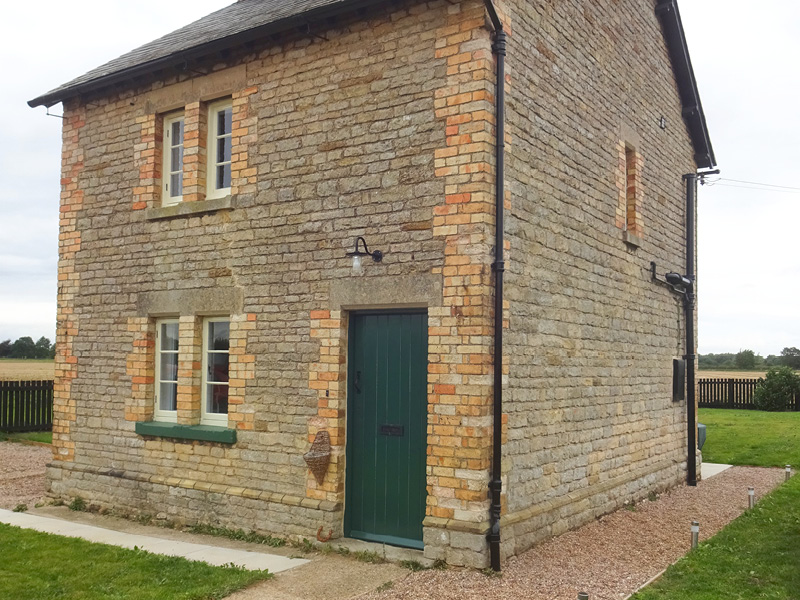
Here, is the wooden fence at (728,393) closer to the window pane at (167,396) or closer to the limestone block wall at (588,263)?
the limestone block wall at (588,263)

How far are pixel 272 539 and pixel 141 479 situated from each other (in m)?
2.41

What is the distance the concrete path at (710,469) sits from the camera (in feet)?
43.9

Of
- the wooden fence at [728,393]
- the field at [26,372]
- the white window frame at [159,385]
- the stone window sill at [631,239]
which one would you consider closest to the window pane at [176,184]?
the white window frame at [159,385]

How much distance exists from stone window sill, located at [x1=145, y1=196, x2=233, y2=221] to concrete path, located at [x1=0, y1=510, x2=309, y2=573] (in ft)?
12.8

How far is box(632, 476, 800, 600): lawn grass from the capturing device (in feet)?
21.5

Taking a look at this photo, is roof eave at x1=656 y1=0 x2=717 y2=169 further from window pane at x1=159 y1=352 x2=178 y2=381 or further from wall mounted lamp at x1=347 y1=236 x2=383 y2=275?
window pane at x1=159 y1=352 x2=178 y2=381

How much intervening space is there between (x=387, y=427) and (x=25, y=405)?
14.6 m

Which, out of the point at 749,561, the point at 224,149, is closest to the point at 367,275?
the point at 224,149

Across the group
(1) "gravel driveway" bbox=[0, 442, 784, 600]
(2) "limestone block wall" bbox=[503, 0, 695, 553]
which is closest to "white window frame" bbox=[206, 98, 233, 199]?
(2) "limestone block wall" bbox=[503, 0, 695, 553]

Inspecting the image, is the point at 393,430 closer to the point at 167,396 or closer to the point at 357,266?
the point at 357,266

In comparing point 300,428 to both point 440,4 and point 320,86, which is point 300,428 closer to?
point 320,86

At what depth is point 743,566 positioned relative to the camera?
7.38 m

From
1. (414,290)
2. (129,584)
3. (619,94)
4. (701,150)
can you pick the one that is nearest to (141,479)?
(129,584)

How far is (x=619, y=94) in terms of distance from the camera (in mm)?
10555
